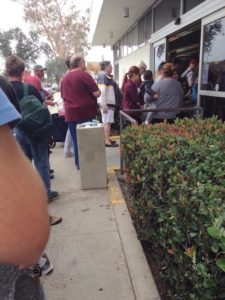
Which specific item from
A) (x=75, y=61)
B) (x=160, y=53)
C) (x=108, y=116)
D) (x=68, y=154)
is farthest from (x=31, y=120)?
(x=160, y=53)

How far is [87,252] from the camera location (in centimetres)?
305

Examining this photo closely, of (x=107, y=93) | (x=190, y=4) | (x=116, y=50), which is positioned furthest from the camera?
(x=116, y=50)

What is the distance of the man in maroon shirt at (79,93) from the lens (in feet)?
16.3

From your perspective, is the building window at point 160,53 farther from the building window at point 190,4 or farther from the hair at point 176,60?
the building window at point 190,4

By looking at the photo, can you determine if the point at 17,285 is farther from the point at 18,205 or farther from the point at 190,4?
the point at 190,4

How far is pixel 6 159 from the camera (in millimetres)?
698

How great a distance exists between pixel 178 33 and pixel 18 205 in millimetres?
7359

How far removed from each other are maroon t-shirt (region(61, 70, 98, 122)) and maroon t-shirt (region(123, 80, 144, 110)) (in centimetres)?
166

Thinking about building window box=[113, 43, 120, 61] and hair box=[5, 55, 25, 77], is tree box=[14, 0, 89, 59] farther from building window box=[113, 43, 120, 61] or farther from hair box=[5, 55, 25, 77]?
hair box=[5, 55, 25, 77]

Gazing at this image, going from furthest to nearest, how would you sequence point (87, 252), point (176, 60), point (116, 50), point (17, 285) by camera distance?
point (116, 50)
point (176, 60)
point (87, 252)
point (17, 285)

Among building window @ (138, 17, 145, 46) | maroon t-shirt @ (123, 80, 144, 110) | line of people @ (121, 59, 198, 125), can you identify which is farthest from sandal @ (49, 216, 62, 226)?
building window @ (138, 17, 145, 46)

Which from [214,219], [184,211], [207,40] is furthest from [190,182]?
[207,40]

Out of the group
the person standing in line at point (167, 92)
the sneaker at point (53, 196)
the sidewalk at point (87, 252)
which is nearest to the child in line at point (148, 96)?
the person standing in line at point (167, 92)

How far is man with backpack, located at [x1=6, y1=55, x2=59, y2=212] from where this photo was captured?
361 cm
